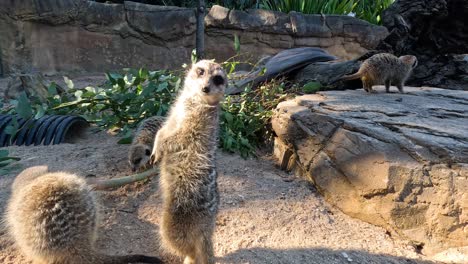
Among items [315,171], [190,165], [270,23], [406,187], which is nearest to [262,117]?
[315,171]

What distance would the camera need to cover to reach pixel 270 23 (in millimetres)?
8055

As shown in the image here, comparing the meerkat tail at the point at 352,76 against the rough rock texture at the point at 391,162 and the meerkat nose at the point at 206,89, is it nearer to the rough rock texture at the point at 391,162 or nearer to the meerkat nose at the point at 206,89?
the rough rock texture at the point at 391,162

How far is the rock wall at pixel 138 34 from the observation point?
7219 millimetres

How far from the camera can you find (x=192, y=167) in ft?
6.50

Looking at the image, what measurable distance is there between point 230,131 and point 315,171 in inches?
30.1

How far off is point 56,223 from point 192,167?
59 cm

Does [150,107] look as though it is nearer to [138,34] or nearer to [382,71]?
[382,71]

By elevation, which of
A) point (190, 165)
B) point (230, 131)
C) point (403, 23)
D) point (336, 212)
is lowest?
point (336, 212)

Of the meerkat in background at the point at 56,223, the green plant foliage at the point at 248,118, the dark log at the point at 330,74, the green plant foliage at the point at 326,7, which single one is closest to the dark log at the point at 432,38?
the dark log at the point at 330,74

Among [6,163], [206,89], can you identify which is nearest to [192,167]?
[206,89]

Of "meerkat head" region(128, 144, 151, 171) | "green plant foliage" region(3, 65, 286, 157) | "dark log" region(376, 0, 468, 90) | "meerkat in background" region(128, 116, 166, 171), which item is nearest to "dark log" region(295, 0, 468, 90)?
"dark log" region(376, 0, 468, 90)

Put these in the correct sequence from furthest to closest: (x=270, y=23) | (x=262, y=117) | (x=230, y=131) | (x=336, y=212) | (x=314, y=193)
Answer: (x=270, y=23), (x=262, y=117), (x=230, y=131), (x=314, y=193), (x=336, y=212)

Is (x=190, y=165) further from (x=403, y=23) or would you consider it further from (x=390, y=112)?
Result: (x=403, y=23)

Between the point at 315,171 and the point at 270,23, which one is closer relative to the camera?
the point at 315,171
